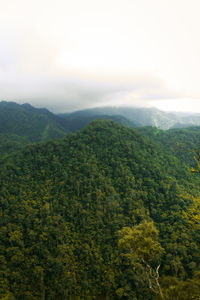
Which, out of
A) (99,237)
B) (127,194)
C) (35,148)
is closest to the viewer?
(99,237)

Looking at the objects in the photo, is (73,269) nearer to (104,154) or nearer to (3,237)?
(3,237)

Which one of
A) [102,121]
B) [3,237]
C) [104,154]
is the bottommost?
[3,237]

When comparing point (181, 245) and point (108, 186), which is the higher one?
point (108, 186)

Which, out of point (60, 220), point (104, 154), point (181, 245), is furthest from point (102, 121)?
point (181, 245)

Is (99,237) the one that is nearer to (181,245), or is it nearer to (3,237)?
(181,245)

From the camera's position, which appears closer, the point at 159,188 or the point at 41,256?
the point at 41,256

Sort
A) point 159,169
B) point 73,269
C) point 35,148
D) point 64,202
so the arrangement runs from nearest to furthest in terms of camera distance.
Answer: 1. point 73,269
2. point 64,202
3. point 159,169
4. point 35,148
